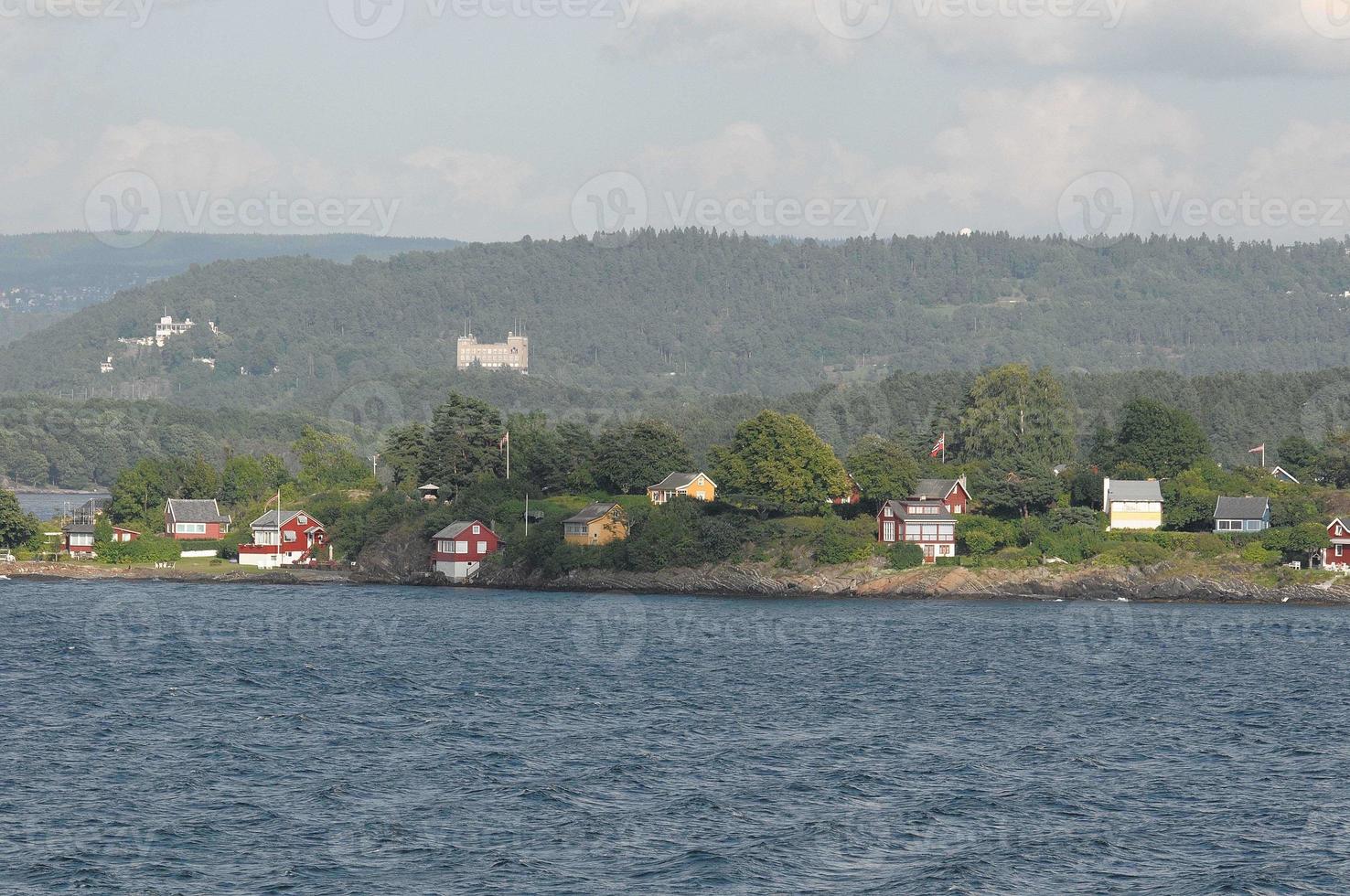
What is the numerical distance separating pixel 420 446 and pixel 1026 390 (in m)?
39.8

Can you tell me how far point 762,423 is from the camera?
304 ft

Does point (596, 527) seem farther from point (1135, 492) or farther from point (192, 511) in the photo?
point (192, 511)

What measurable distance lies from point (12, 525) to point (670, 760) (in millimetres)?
74655

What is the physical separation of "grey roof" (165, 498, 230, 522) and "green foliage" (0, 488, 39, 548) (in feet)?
27.1

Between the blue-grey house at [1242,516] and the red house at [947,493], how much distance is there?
44.1 ft

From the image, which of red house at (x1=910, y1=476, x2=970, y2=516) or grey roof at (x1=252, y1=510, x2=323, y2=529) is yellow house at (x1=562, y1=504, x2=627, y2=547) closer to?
red house at (x1=910, y1=476, x2=970, y2=516)

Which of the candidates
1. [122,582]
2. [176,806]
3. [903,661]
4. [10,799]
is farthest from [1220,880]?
[122,582]

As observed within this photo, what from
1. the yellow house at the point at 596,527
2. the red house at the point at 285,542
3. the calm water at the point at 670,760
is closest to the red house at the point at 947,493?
the yellow house at the point at 596,527

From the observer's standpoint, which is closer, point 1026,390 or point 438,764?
point 438,764

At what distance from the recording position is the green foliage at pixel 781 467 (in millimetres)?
90500

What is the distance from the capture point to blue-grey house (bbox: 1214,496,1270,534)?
8638 centimetres

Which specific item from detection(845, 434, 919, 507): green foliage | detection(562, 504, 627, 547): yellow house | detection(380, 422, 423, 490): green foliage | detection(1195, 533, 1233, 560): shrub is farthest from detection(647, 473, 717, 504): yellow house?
detection(1195, 533, 1233, 560): shrub

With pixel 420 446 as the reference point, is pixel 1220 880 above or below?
below

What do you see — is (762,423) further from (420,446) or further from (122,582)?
(122,582)
